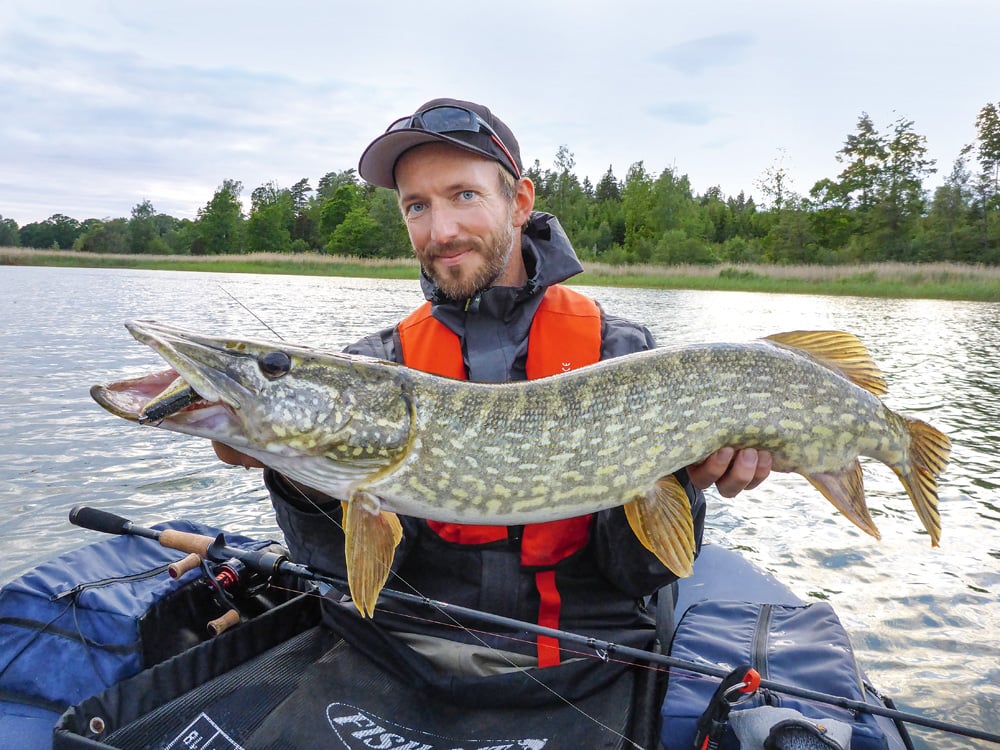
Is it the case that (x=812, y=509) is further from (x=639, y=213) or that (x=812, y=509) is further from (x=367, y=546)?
(x=639, y=213)

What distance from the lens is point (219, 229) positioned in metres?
57.0

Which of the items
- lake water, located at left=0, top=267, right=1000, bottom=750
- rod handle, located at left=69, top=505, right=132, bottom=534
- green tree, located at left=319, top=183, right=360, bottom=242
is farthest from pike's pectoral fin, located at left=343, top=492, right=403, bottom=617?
green tree, located at left=319, top=183, right=360, bottom=242

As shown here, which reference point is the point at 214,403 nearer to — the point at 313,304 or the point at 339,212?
the point at 313,304

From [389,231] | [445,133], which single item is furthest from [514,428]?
[389,231]

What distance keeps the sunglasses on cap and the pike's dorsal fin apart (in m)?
1.18

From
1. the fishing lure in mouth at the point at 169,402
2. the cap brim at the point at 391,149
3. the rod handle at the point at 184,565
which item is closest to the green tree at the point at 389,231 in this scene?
the cap brim at the point at 391,149

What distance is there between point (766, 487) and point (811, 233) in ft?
139

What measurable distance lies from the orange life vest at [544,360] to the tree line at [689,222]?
37.6m

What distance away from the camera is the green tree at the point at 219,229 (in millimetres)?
56750

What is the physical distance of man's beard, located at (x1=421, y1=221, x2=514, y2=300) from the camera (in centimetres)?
245

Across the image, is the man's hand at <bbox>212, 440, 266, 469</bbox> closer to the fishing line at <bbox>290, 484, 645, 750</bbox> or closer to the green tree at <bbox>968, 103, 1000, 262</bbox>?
the fishing line at <bbox>290, 484, 645, 750</bbox>

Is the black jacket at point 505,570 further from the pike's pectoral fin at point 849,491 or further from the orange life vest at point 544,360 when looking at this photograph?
the pike's pectoral fin at point 849,491

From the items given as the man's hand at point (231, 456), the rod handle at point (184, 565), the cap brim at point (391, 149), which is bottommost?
the rod handle at point (184, 565)

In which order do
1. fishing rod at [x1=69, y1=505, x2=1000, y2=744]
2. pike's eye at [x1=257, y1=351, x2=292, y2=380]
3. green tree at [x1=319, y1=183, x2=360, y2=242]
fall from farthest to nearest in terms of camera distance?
green tree at [x1=319, y1=183, x2=360, y2=242] < pike's eye at [x1=257, y1=351, x2=292, y2=380] < fishing rod at [x1=69, y1=505, x2=1000, y2=744]
